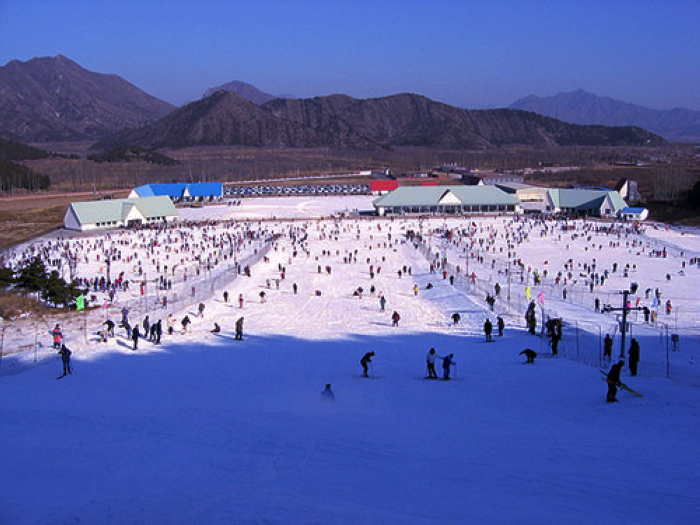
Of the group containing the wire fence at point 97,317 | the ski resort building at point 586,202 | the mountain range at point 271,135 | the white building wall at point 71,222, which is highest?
the mountain range at point 271,135

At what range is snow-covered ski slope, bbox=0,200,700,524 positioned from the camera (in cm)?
521

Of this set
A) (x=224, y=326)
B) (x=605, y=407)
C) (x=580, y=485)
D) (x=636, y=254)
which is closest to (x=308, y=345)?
(x=224, y=326)

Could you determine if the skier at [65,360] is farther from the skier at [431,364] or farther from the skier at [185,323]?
the skier at [431,364]

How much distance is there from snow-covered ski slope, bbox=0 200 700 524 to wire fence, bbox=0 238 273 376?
822 millimetres

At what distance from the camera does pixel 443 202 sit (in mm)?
49344

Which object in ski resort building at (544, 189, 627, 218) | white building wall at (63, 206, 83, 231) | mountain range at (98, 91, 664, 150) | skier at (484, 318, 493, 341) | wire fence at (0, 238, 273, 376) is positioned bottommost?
wire fence at (0, 238, 273, 376)

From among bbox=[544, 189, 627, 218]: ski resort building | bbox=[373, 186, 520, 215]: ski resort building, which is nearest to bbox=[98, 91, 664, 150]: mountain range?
bbox=[373, 186, 520, 215]: ski resort building

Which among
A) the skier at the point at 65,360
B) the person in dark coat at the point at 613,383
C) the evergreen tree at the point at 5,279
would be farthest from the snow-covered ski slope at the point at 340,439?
the evergreen tree at the point at 5,279

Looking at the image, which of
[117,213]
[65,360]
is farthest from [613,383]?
[117,213]

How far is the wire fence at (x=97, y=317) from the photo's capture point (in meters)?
12.7

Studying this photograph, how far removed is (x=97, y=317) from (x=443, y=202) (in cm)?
3572

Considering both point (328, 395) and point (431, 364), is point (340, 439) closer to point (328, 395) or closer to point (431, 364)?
point (328, 395)

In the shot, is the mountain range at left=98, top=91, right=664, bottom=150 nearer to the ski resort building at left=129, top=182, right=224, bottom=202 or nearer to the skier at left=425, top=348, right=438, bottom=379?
the ski resort building at left=129, top=182, right=224, bottom=202

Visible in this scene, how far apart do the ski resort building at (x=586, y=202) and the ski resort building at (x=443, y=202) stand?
300 cm
